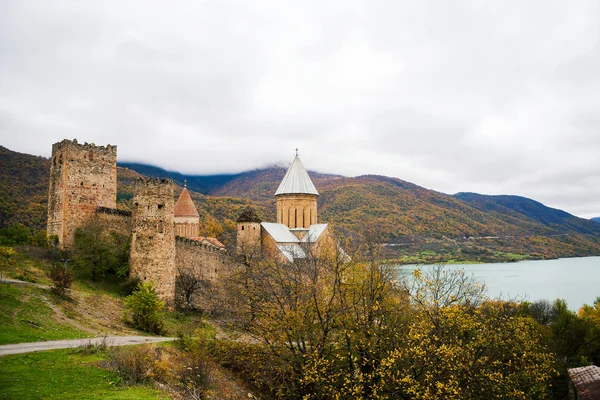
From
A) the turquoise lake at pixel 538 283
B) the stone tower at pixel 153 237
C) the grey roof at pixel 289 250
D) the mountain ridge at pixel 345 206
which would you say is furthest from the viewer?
the turquoise lake at pixel 538 283

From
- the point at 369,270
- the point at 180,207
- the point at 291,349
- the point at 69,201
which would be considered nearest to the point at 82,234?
the point at 69,201

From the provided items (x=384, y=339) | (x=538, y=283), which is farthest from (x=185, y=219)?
(x=538, y=283)

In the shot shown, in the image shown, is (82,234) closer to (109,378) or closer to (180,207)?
(180,207)

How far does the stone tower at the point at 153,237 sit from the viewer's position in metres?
16.2

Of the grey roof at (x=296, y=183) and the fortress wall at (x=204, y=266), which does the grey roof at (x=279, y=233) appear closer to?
the grey roof at (x=296, y=183)

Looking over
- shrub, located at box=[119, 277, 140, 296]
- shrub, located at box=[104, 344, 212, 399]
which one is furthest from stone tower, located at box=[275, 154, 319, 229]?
shrub, located at box=[104, 344, 212, 399]

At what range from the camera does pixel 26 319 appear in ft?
35.0

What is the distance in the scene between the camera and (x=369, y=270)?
483 inches

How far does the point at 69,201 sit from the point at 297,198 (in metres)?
15.9

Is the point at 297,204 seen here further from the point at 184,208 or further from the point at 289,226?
the point at 184,208

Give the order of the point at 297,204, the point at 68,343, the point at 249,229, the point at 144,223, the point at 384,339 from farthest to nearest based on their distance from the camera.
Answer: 1. the point at 297,204
2. the point at 249,229
3. the point at 144,223
4. the point at 384,339
5. the point at 68,343

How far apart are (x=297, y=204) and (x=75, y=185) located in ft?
51.5

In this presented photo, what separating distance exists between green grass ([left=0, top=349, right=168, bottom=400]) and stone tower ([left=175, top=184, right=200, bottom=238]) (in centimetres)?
1805

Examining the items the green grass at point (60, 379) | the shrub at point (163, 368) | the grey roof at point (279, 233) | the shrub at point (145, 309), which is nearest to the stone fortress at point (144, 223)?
the grey roof at point (279, 233)
